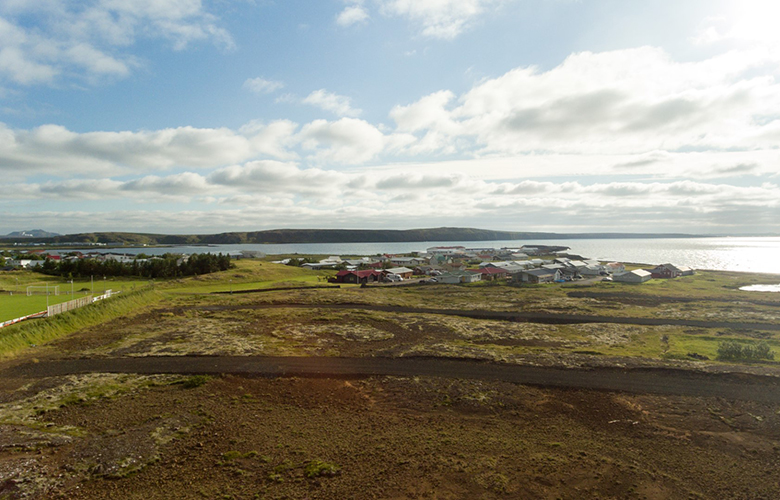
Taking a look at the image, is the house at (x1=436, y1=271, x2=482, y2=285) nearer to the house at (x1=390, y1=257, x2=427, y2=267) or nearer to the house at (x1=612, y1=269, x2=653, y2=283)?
the house at (x1=612, y1=269, x2=653, y2=283)

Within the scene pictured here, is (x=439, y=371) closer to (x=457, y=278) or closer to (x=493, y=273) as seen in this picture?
(x=457, y=278)

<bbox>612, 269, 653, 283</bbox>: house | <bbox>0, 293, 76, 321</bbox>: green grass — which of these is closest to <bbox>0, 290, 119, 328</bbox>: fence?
<bbox>0, 293, 76, 321</bbox>: green grass

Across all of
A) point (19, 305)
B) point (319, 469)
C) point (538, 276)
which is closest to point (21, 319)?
point (19, 305)

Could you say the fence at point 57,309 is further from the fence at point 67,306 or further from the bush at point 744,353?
the bush at point 744,353

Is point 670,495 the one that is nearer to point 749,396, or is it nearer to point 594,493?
point 594,493

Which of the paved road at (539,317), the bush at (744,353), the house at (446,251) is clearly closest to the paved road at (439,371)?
the bush at (744,353)

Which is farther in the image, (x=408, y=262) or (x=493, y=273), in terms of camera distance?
(x=408, y=262)
